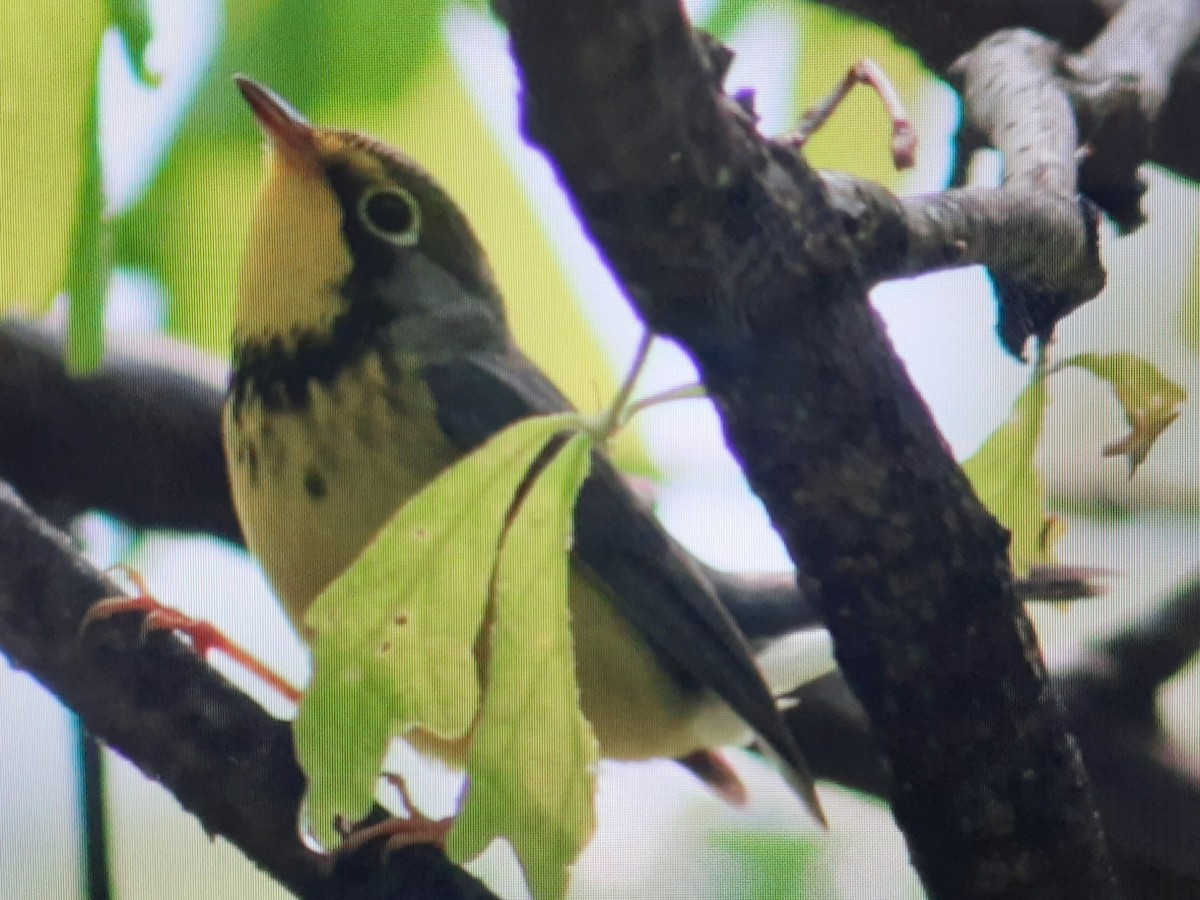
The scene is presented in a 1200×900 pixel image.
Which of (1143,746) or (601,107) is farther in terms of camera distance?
(1143,746)

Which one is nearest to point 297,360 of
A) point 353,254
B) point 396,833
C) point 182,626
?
point 353,254

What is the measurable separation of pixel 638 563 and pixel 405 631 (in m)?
0.25

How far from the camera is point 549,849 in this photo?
0.46m

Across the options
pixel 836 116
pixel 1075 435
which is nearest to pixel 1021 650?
pixel 1075 435

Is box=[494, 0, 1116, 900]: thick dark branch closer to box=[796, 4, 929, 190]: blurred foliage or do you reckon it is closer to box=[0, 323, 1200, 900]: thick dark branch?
box=[0, 323, 1200, 900]: thick dark branch

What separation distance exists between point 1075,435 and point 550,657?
313mm

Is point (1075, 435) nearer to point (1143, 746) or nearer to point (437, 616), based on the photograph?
point (1143, 746)

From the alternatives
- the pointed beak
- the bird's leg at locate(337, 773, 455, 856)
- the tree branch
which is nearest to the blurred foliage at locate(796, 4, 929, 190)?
the tree branch

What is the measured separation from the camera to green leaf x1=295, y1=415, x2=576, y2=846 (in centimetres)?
45

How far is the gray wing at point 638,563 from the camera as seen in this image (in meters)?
0.67

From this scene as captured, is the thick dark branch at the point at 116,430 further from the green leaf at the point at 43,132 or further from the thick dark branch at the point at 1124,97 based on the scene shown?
the thick dark branch at the point at 1124,97

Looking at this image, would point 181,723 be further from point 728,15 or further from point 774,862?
point 728,15

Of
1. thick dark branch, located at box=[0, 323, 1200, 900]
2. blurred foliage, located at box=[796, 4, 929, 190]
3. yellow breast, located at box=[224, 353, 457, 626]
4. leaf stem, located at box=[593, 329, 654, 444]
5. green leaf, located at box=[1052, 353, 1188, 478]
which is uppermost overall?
blurred foliage, located at box=[796, 4, 929, 190]

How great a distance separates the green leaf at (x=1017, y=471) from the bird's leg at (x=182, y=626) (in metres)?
0.33
